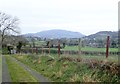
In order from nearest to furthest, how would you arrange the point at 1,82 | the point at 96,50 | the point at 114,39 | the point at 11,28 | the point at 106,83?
the point at 106,83 → the point at 1,82 → the point at 114,39 → the point at 96,50 → the point at 11,28

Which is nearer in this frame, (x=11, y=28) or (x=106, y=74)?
(x=106, y=74)

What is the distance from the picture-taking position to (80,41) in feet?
67.1

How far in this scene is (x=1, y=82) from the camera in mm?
14641

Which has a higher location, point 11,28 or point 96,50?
point 11,28

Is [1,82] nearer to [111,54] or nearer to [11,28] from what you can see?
[111,54]

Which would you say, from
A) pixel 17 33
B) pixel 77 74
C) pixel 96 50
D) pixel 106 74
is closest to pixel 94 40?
pixel 96 50

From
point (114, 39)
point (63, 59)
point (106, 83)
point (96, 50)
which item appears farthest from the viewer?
point (63, 59)

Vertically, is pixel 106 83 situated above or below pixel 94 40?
below

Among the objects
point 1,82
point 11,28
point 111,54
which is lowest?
point 1,82

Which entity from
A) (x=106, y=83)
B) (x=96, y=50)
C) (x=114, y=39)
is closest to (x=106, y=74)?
(x=106, y=83)

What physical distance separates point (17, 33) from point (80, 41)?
8386cm

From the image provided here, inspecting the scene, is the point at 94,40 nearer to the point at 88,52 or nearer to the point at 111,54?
the point at 88,52

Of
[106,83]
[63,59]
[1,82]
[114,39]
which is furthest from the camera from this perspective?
[63,59]

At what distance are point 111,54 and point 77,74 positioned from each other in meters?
2.70
